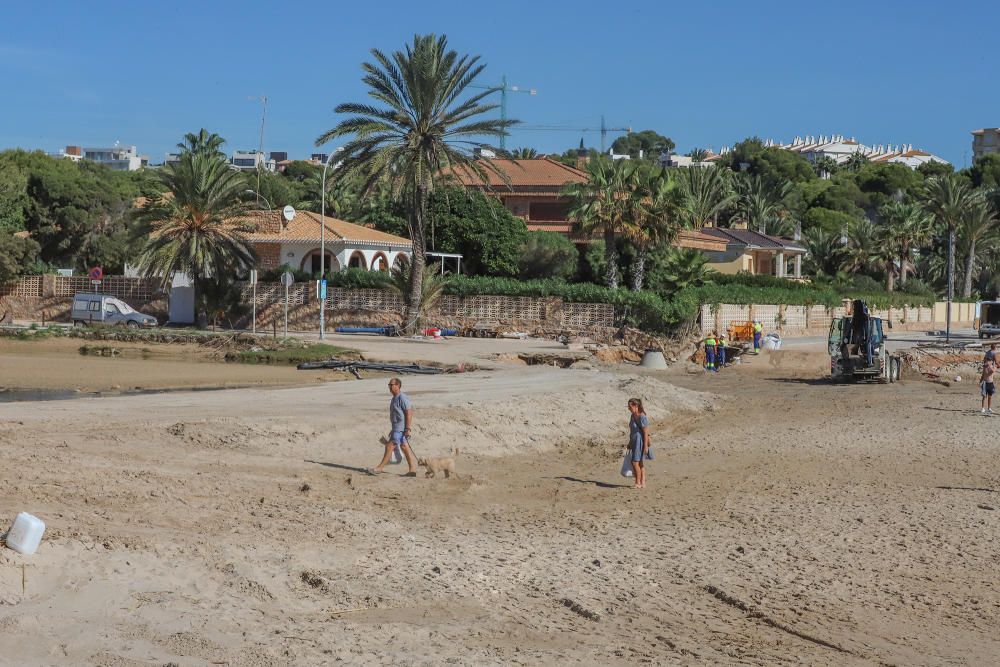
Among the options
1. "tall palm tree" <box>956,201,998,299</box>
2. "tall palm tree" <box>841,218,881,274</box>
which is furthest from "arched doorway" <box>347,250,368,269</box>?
"tall palm tree" <box>956,201,998,299</box>

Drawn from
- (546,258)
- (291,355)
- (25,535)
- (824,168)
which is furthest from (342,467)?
(824,168)

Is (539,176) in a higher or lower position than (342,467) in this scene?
higher

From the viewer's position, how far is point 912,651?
9.57 meters

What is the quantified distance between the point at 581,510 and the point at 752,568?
3.12m

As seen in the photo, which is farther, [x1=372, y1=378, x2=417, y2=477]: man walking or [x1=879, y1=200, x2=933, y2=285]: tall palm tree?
[x1=879, y1=200, x2=933, y2=285]: tall palm tree

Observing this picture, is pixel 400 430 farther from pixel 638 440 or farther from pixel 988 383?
pixel 988 383

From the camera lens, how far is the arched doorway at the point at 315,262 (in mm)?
54562

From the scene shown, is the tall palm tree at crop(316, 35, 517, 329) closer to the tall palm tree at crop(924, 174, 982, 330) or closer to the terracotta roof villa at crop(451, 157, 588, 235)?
the terracotta roof villa at crop(451, 157, 588, 235)

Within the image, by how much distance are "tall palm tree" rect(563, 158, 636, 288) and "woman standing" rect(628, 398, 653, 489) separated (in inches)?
1290

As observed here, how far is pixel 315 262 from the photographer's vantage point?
55688mm

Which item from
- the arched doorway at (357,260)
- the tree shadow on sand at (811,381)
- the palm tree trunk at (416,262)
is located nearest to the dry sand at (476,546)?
the tree shadow on sand at (811,381)

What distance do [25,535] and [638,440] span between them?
8644 mm

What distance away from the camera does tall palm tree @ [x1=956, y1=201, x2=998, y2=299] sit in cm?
7831

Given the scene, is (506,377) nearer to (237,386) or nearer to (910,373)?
(237,386)
